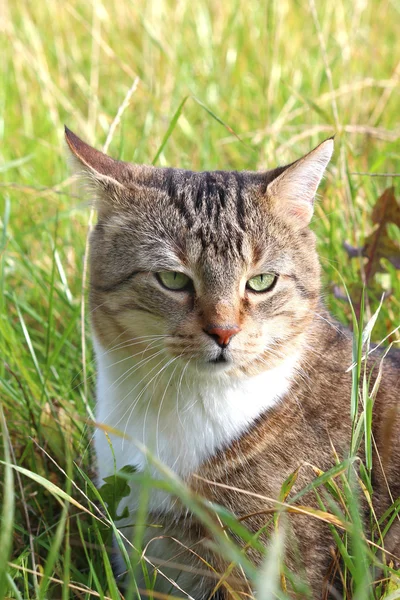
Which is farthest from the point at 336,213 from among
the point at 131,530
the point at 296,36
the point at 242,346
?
the point at 296,36

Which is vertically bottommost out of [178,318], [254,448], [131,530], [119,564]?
A: [119,564]

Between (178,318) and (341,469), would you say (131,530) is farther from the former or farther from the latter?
(341,469)

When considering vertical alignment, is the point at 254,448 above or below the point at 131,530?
above

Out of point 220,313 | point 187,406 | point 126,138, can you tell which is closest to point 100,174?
point 220,313

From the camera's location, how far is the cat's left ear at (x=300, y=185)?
2.26 m

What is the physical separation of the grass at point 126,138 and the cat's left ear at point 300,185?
0.98 ft

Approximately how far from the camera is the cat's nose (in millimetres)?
2018

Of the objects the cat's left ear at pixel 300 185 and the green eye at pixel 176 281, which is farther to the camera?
the cat's left ear at pixel 300 185

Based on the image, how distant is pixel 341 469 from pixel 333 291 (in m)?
1.54

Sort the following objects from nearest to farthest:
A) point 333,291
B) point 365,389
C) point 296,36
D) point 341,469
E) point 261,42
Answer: point 341,469 → point 365,389 → point 333,291 → point 261,42 → point 296,36

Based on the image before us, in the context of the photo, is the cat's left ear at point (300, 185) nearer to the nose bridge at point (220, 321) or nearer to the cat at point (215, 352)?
the cat at point (215, 352)

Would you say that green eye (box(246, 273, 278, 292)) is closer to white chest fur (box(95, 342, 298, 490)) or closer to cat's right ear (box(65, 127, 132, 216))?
white chest fur (box(95, 342, 298, 490))

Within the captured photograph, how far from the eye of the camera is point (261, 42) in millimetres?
4867

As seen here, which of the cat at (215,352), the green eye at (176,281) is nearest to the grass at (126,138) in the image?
the cat at (215,352)
